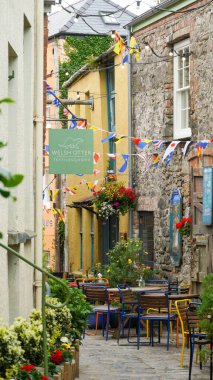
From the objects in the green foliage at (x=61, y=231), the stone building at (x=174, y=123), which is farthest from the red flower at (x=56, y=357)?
the green foliage at (x=61, y=231)

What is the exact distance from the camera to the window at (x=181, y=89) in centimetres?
1986

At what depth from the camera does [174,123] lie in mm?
20344

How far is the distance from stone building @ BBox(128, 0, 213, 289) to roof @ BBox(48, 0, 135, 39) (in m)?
7.35

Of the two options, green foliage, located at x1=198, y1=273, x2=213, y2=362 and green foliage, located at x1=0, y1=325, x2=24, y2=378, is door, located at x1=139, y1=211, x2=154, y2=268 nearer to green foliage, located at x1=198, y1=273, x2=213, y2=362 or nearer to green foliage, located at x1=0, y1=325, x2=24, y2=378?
green foliage, located at x1=198, y1=273, x2=213, y2=362

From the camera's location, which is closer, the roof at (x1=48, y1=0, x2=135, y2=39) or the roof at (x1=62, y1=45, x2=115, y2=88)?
the roof at (x1=62, y1=45, x2=115, y2=88)

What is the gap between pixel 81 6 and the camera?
33531 millimetres

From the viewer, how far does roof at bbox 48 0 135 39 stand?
3030 centimetres

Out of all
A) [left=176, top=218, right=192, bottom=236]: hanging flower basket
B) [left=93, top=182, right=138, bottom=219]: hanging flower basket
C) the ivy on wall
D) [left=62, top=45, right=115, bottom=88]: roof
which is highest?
the ivy on wall

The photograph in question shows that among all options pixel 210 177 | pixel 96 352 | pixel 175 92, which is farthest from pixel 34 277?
pixel 175 92

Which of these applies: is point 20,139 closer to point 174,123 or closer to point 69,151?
point 69,151

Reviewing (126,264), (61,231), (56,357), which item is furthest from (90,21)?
(56,357)

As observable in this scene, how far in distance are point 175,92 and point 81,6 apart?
46.2 ft

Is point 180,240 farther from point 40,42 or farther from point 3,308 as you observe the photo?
point 3,308

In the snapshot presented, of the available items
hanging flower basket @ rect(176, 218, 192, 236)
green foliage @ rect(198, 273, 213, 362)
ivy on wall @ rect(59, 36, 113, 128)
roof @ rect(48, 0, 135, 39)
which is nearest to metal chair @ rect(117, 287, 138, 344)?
hanging flower basket @ rect(176, 218, 192, 236)
